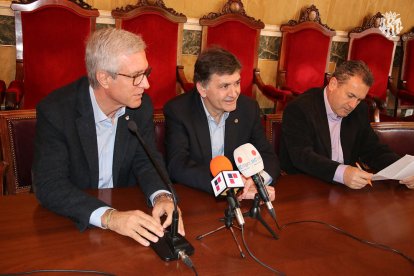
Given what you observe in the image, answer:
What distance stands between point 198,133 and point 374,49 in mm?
3154

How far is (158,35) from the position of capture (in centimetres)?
336

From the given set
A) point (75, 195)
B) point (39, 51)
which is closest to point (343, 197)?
point (75, 195)

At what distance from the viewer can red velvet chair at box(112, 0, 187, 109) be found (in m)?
3.24

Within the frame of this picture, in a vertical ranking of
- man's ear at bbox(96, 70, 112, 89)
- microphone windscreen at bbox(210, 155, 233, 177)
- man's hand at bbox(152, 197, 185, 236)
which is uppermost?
man's ear at bbox(96, 70, 112, 89)

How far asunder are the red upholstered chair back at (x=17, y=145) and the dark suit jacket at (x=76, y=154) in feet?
0.65

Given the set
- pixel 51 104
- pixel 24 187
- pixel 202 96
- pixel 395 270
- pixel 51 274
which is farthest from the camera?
pixel 202 96

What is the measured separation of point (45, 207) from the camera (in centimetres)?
130

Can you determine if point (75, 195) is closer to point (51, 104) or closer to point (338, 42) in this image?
point (51, 104)

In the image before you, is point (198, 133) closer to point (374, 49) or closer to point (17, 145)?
point (17, 145)

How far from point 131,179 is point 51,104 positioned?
502mm

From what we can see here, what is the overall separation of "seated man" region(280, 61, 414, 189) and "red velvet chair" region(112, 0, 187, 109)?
1.52 metres

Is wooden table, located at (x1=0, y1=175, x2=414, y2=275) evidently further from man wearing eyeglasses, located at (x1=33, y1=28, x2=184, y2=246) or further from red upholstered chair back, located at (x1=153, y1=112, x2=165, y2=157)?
red upholstered chair back, located at (x1=153, y1=112, x2=165, y2=157)

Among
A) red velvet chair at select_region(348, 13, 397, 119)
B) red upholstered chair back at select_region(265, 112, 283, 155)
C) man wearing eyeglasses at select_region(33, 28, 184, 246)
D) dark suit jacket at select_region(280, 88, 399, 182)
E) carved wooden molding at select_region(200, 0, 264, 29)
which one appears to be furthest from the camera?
red velvet chair at select_region(348, 13, 397, 119)

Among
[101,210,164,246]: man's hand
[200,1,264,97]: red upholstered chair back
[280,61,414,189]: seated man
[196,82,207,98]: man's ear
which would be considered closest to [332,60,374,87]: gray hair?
[280,61,414,189]: seated man
